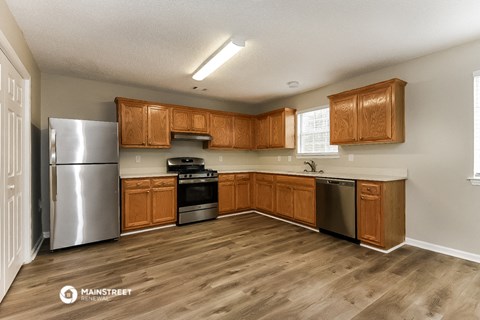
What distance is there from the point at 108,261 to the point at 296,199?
302 cm

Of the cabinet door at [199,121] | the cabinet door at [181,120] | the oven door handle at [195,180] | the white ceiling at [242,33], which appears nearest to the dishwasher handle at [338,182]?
the white ceiling at [242,33]

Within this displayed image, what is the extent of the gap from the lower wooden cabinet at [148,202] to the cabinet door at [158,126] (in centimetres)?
73

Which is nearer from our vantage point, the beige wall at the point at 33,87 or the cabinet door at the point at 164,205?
the beige wall at the point at 33,87

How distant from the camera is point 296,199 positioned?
14.1ft

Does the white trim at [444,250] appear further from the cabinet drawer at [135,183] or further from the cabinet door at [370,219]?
the cabinet drawer at [135,183]

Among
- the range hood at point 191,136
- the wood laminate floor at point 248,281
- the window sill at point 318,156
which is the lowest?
the wood laminate floor at point 248,281

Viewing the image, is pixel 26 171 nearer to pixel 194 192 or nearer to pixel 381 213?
pixel 194 192

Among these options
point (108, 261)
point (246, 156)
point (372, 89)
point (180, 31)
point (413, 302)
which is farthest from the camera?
point (246, 156)

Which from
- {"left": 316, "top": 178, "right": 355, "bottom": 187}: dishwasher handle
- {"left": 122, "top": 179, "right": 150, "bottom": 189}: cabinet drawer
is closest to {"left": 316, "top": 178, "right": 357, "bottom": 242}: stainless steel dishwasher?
{"left": 316, "top": 178, "right": 355, "bottom": 187}: dishwasher handle

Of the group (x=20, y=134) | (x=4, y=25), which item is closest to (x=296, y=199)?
(x=20, y=134)

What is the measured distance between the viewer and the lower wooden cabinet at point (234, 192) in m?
4.93

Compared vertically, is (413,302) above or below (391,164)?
below

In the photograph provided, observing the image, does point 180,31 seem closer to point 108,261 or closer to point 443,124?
point 108,261

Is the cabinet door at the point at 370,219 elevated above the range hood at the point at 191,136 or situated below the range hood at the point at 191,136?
below
